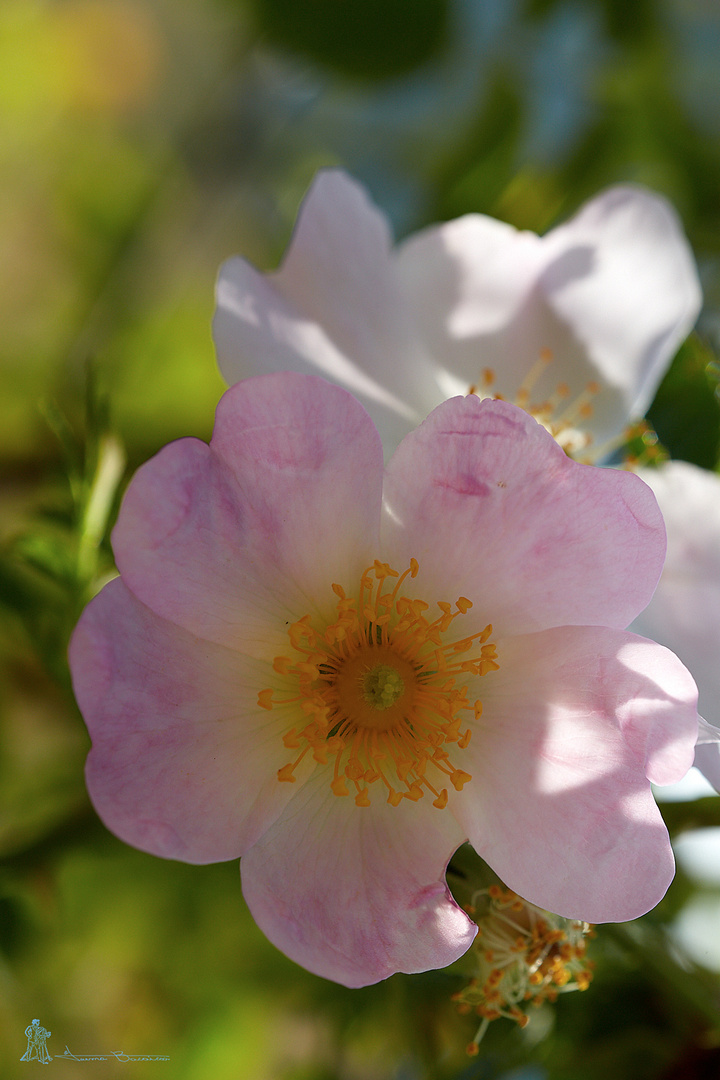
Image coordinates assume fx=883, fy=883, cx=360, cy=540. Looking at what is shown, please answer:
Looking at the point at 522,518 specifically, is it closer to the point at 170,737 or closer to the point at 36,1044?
the point at 170,737

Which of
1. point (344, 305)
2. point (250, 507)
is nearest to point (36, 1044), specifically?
point (250, 507)

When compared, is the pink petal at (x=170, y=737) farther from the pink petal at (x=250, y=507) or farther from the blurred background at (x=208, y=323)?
the blurred background at (x=208, y=323)

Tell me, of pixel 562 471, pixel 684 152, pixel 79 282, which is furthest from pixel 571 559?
pixel 79 282

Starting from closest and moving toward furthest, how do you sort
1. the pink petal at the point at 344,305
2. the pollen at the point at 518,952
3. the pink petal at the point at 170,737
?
the pink petal at the point at 170,737 → the pollen at the point at 518,952 → the pink petal at the point at 344,305

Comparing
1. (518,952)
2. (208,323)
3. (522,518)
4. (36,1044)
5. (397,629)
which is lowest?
(36,1044)

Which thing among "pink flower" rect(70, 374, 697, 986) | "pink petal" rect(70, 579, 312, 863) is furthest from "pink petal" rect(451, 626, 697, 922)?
"pink petal" rect(70, 579, 312, 863)

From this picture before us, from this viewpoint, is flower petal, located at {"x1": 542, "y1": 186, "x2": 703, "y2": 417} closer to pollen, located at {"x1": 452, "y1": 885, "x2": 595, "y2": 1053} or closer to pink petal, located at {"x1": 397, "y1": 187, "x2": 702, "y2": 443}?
pink petal, located at {"x1": 397, "y1": 187, "x2": 702, "y2": 443}

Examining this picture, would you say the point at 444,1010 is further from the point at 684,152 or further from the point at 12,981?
the point at 684,152

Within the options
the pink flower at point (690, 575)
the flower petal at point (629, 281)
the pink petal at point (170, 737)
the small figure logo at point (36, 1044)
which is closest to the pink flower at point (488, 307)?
the flower petal at point (629, 281)
